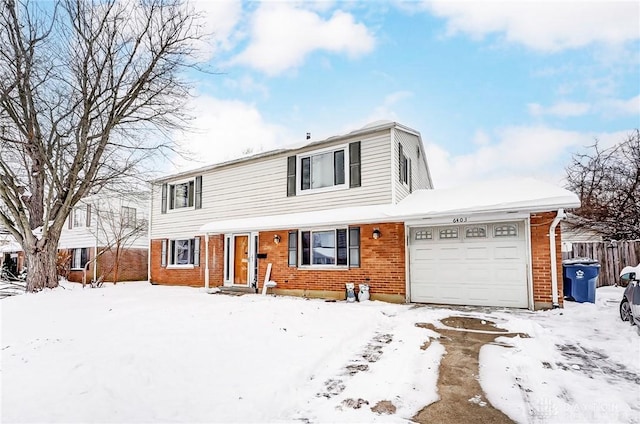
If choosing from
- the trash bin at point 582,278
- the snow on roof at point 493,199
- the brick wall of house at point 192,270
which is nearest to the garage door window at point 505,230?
the snow on roof at point 493,199

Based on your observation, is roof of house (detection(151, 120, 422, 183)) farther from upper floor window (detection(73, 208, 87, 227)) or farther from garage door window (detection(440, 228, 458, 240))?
upper floor window (detection(73, 208, 87, 227))

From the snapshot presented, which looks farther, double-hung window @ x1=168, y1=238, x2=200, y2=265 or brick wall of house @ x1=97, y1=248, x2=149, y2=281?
brick wall of house @ x1=97, y1=248, x2=149, y2=281

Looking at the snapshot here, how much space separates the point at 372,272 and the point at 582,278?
5086 millimetres

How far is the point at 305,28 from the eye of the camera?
1141cm

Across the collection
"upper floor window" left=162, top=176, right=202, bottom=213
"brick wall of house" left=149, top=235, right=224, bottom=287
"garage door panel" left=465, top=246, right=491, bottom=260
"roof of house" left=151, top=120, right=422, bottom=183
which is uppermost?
"roof of house" left=151, top=120, right=422, bottom=183

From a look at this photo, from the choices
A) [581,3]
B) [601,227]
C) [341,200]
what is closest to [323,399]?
[341,200]

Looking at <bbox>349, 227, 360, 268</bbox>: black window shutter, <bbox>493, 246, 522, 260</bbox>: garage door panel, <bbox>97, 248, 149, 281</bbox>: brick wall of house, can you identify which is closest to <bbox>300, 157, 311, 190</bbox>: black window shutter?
<bbox>349, 227, 360, 268</bbox>: black window shutter

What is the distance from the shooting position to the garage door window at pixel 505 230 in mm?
8453

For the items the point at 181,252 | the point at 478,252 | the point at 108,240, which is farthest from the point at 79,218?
the point at 478,252

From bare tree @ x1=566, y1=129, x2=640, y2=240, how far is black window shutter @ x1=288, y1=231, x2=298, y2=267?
1355 cm

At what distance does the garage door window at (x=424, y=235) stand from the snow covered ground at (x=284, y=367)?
2.72m

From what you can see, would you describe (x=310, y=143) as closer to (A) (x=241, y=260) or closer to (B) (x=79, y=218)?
(A) (x=241, y=260)

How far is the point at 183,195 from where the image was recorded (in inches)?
603

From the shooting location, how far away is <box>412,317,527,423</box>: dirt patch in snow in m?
3.30
